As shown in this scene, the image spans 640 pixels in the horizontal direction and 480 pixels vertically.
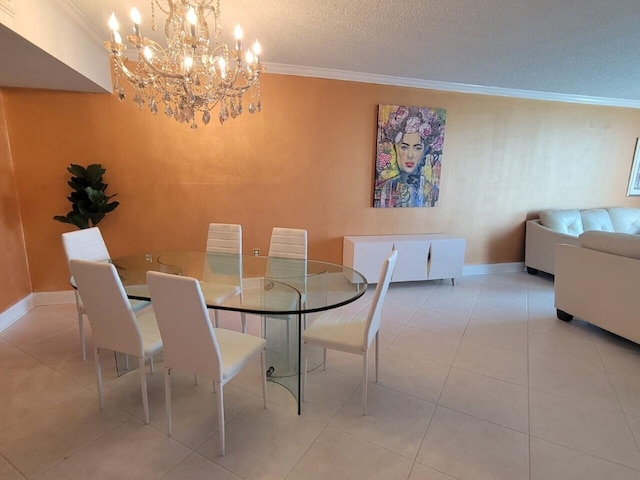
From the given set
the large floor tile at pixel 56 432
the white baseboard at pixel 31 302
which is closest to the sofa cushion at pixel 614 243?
the large floor tile at pixel 56 432

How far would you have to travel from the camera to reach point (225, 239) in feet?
10.2

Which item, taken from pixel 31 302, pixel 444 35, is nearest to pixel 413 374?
pixel 444 35

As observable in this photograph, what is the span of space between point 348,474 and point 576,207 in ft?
17.3

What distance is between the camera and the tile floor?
1593 mm

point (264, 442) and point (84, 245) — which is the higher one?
point (84, 245)

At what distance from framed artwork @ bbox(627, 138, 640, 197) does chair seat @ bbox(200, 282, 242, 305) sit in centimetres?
613

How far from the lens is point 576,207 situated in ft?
16.3

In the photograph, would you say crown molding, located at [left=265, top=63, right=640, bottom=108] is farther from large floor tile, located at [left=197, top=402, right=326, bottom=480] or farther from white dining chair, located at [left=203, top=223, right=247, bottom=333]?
large floor tile, located at [left=197, top=402, right=326, bottom=480]

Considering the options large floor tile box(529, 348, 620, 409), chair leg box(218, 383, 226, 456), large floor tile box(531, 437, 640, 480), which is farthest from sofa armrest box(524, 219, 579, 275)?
chair leg box(218, 383, 226, 456)

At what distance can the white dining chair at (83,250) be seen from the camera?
245 centimetres

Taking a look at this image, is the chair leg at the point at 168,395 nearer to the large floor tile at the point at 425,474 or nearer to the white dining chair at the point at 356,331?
the white dining chair at the point at 356,331

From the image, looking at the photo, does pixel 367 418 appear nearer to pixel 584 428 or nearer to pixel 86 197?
pixel 584 428

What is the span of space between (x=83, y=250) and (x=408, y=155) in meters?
3.50

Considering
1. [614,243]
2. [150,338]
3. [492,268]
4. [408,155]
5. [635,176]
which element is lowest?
[492,268]
